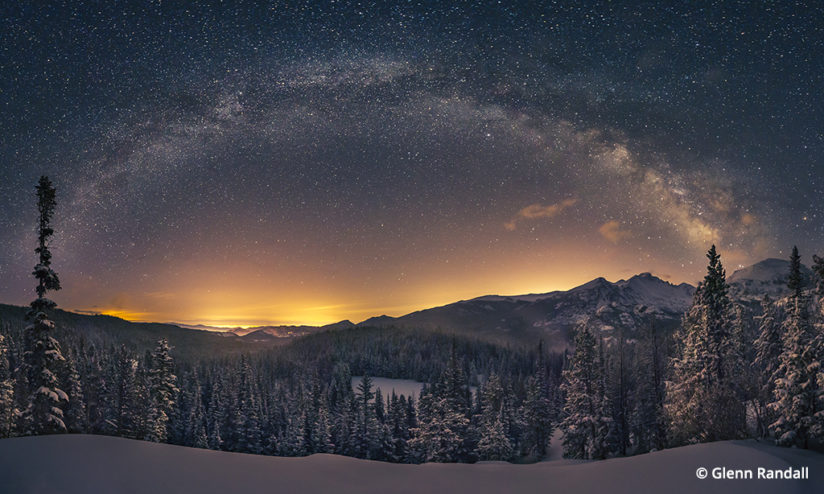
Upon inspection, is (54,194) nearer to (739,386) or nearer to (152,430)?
(152,430)

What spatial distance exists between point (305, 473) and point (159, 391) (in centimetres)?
3667

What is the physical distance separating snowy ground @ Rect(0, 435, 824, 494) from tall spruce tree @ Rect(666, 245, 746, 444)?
58.5 feet

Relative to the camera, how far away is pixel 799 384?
2222cm

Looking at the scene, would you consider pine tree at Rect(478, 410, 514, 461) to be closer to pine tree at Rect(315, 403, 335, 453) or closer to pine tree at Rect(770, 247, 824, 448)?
pine tree at Rect(315, 403, 335, 453)

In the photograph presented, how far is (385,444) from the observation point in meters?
53.6

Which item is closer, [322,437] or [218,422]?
[218,422]

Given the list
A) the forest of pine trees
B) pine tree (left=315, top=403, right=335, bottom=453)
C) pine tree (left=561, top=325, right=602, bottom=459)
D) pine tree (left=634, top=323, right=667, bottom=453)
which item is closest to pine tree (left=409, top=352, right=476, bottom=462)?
the forest of pine trees

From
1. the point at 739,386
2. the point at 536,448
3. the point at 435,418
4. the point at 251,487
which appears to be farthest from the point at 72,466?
the point at 536,448

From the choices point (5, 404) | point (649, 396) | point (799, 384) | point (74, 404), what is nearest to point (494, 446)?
point (649, 396)

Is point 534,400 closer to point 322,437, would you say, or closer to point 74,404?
point 322,437

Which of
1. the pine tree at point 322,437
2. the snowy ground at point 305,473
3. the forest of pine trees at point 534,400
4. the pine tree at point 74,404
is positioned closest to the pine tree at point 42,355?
the forest of pine trees at point 534,400

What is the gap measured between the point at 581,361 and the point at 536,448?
94.0 ft

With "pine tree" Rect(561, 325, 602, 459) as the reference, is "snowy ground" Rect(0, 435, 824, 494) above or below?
above

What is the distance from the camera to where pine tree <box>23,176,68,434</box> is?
21.2 meters
